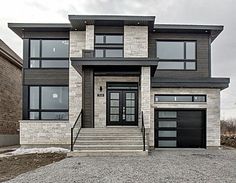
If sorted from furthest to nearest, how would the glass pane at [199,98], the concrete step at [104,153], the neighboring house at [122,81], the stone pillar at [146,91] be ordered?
1. the glass pane at [199,98]
2. the neighboring house at [122,81]
3. the stone pillar at [146,91]
4. the concrete step at [104,153]

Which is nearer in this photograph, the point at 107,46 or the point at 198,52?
the point at 107,46

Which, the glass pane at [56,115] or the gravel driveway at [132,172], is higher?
the glass pane at [56,115]

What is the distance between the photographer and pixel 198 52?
1680 centimetres

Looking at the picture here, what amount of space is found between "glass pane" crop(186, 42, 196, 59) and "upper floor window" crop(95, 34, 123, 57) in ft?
12.6

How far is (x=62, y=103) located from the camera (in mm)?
16469

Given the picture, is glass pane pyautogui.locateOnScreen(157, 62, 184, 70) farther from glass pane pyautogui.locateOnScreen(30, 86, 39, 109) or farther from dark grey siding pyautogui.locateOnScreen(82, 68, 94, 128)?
glass pane pyautogui.locateOnScreen(30, 86, 39, 109)

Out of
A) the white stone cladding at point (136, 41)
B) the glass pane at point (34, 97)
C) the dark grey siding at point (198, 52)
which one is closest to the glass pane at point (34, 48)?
the glass pane at point (34, 97)

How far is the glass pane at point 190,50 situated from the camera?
666 inches

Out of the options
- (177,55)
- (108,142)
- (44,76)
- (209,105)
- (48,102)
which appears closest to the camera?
(108,142)

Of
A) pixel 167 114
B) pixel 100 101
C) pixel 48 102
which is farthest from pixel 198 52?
pixel 48 102

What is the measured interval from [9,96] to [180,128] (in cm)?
1152

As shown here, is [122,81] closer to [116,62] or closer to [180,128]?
[116,62]

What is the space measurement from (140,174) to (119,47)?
31.6ft

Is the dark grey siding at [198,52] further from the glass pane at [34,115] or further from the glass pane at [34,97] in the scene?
the glass pane at [34,115]
